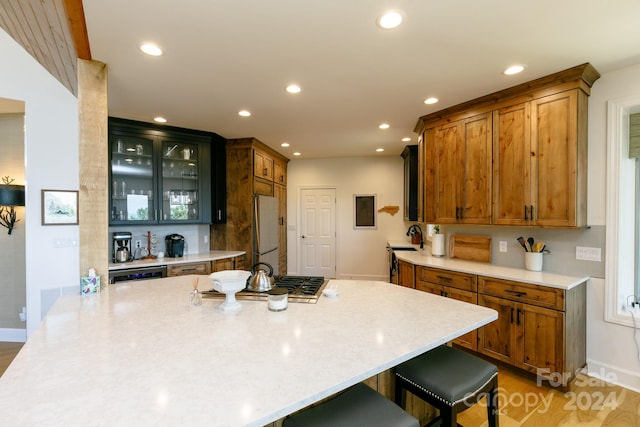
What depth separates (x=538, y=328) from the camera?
2.27 metres

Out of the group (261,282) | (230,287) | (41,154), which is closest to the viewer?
(230,287)

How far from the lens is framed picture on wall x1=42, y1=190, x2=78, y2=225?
278 centimetres

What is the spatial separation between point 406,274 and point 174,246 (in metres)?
2.97

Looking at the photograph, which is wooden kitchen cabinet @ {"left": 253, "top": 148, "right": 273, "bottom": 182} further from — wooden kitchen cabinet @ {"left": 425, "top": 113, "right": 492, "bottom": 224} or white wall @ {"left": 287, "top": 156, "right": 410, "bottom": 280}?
wooden kitchen cabinet @ {"left": 425, "top": 113, "right": 492, "bottom": 224}

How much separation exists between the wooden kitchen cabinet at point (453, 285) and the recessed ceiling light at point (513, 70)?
1.74 meters

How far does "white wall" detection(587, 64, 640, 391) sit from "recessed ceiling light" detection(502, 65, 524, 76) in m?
0.73

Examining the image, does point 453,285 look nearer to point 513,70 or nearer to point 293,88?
point 513,70

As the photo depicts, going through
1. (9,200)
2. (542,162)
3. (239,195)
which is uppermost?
(542,162)

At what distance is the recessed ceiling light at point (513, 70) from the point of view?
2221 mm

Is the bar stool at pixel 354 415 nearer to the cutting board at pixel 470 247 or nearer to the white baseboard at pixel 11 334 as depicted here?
the cutting board at pixel 470 247

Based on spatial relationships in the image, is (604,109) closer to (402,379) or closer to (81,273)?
(402,379)

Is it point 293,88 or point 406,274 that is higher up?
point 293,88

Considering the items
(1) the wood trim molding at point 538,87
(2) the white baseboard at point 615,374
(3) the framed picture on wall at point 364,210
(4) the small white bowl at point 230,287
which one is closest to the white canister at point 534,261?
(2) the white baseboard at point 615,374

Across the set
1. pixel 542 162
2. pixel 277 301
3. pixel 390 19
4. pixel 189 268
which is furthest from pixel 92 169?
pixel 542 162
